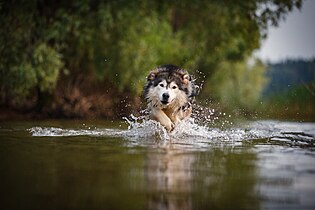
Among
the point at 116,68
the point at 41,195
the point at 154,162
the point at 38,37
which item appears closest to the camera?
the point at 41,195

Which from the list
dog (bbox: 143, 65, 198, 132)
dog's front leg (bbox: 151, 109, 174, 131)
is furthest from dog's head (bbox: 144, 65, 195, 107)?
dog's front leg (bbox: 151, 109, 174, 131)

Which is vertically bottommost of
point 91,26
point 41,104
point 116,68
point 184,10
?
point 41,104

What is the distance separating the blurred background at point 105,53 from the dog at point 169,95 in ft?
19.0

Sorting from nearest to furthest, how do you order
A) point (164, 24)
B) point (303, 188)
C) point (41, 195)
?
point (41, 195)
point (303, 188)
point (164, 24)

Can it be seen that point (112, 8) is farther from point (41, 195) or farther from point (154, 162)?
point (41, 195)

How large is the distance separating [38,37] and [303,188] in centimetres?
1238

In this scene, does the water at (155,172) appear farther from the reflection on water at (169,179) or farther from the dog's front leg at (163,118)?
the dog's front leg at (163,118)

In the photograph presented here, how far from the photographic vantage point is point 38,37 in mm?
16156

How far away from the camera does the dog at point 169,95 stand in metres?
9.75

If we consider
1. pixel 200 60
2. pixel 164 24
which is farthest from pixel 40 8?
pixel 200 60

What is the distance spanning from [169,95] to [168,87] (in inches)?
14.3

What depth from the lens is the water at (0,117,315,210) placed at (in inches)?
167

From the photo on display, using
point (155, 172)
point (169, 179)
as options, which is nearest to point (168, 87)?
point (155, 172)

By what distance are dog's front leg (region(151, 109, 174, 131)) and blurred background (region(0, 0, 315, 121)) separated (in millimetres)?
6358
